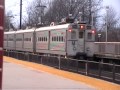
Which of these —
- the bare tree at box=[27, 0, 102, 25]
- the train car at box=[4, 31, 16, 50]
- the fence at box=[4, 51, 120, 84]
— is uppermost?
the bare tree at box=[27, 0, 102, 25]

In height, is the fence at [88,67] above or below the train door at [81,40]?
below

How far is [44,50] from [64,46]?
6.81 metres

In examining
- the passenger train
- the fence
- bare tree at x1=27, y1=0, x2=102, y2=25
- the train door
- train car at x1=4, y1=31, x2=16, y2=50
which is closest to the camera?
the fence

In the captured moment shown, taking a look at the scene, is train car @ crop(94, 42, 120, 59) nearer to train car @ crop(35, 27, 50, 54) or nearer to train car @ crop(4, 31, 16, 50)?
train car @ crop(35, 27, 50, 54)

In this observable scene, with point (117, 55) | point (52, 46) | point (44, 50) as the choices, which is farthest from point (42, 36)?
point (117, 55)

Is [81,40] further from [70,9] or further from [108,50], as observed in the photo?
[70,9]

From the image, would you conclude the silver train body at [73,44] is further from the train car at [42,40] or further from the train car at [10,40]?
the train car at [10,40]

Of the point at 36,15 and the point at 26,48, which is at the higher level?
the point at 36,15

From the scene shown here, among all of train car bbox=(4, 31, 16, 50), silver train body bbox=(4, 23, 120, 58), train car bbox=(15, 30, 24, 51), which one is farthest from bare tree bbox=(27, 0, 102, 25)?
silver train body bbox=(4, 23, 120, 58)

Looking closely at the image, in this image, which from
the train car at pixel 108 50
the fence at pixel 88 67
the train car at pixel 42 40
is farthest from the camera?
the train car at pixel 42 40

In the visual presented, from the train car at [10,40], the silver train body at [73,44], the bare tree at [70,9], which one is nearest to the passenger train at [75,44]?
the silver train body at [73,44]

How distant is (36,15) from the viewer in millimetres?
78562

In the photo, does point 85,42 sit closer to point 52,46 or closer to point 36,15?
point 52,46

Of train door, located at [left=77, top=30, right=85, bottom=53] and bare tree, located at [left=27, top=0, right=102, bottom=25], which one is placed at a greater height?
bare tree, located at [left=27, top=0, right=102, bottom=25]
